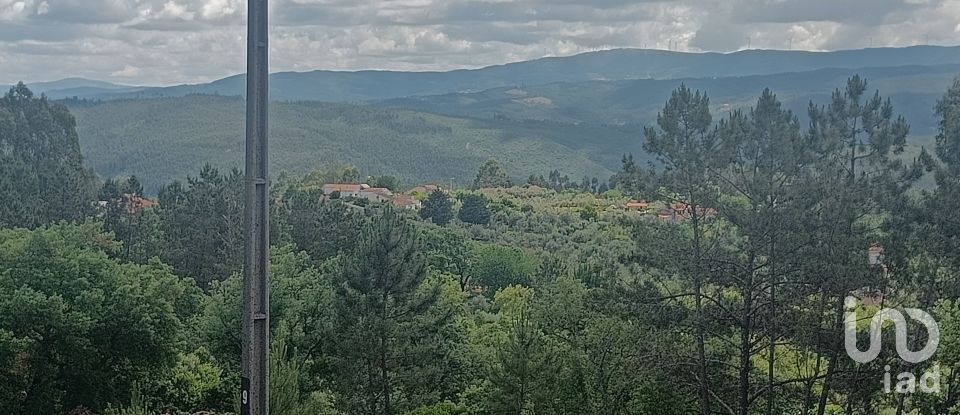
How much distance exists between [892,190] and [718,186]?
3068 mm

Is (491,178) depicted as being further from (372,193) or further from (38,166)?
(38,166)

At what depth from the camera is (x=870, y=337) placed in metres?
14.5

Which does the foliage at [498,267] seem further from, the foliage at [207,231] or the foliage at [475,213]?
the foliage at [475,213]

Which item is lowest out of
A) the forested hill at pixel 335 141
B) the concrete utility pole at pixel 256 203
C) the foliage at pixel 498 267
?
the foliage at pixel 498 267

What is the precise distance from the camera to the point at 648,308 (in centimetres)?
1514

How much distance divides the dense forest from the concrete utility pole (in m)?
5.05

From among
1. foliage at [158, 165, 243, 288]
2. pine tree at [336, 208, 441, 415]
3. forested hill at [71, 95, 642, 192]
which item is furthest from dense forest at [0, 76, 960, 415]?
forested hill at [71, 95, 642, 192]

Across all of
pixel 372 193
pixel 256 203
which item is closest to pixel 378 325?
pixel 256 203

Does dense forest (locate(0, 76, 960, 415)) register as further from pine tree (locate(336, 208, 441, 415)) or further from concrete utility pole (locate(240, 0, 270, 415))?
concrete utility pole (locate(240, 0, 270, 415))

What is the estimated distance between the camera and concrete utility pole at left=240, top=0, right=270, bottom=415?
553 cm

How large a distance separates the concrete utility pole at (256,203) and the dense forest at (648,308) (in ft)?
16.6

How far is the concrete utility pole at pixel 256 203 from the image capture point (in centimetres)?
553

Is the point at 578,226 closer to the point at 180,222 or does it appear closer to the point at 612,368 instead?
the point at 180,222

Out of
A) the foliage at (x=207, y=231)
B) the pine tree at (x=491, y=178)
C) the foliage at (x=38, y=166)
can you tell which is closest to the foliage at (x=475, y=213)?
the foliage at (x=38, y=166)
